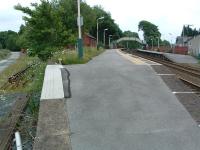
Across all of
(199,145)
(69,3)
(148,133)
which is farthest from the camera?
(69,3)

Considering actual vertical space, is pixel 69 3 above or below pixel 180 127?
above

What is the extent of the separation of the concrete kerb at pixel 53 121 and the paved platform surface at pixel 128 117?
0.59 feet

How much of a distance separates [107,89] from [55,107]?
2.79m

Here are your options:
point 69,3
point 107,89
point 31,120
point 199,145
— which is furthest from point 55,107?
point 69,3

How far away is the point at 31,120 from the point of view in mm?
11578

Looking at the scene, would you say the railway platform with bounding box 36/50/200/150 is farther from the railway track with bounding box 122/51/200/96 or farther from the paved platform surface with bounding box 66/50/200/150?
the railway track with bounding box 122/51/200/96

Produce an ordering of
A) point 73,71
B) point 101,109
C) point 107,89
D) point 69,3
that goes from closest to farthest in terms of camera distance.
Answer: point 101,109 → point 107,89 → point 73,71 → point 69,3

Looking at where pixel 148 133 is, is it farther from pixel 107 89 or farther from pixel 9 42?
pixel 9 42

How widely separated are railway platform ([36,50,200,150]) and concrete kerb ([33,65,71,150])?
2 centimetres

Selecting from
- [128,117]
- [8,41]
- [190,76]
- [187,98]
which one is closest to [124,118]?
[128,117]

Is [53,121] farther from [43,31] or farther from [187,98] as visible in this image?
[43,31]

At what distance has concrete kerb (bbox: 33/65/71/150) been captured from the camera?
882 centimetres

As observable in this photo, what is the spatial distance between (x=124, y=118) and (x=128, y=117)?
12 centimetres

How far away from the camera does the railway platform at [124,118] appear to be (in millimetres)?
8766
